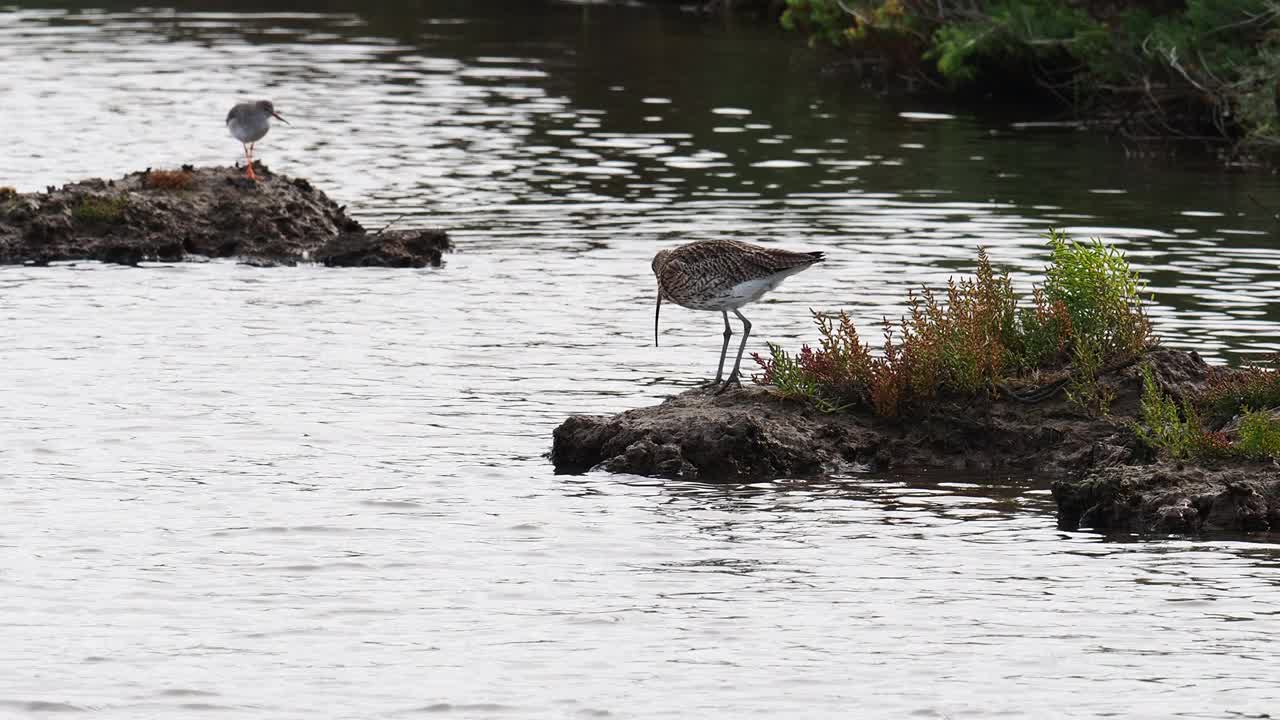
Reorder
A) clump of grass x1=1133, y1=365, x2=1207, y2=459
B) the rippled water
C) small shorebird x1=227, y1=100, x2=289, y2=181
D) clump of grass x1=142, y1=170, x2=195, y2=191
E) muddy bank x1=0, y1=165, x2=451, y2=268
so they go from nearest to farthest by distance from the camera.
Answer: the rippled water
clump of grass x1=1133, y1=365, x2=1207, y2=459
muddy bank x1=0, y1=165, x2=451, y2=268
clump of grass x1=142, y1=170, x2=195, y2=191
small shorebird x1=227, y1=100, x2=289, y2=181

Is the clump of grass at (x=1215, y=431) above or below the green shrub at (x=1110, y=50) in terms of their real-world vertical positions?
below

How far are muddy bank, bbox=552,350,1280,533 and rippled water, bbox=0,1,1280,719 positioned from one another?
0.36 meters

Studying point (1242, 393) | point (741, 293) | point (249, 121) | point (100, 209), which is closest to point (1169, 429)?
point (1242, 393)

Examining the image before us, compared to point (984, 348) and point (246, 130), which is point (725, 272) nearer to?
point (984, 348)

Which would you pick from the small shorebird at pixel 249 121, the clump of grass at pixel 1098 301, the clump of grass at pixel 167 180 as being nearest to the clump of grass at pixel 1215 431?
the clump of grass at pixel 1098 301

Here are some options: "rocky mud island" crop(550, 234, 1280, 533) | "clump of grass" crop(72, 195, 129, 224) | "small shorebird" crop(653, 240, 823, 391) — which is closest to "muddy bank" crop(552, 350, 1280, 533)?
"rocky mud island" crop(550, 234, 1280, 533)

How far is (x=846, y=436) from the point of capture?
15695mm

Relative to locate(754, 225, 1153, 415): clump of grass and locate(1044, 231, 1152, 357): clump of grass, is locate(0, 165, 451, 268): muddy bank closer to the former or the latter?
locate(754, 225, 1153, 415): clump of grass

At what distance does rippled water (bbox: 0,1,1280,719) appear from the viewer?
37.0ft

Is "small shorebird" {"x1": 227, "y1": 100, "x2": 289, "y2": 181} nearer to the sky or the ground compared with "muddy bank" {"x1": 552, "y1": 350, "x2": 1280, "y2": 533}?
nearer to the sky

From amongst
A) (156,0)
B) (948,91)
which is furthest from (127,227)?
(156,0)

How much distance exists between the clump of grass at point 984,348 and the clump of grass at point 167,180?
11893 millimetres

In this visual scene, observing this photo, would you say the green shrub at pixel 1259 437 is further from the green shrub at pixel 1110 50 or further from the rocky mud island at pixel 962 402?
the green shrub at pixel 1110 50

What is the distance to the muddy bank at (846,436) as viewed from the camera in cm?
1533
